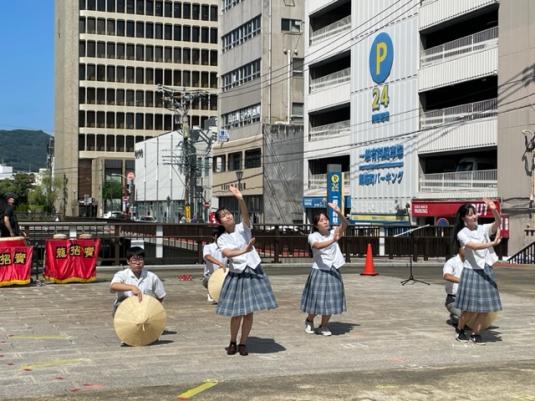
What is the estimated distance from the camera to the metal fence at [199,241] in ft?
75.7

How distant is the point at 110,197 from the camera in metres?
110

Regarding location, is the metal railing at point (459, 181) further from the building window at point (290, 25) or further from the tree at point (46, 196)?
the tree at point (46, 196)

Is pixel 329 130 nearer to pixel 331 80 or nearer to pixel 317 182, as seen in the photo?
pixel 331 80

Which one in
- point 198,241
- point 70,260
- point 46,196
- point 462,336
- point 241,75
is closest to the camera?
point 462,336

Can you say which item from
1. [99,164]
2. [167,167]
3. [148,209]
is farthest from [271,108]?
[99,164]

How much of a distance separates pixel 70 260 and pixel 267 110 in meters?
43.5

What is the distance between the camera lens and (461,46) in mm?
37562

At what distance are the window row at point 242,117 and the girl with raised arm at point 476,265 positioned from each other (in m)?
51.5

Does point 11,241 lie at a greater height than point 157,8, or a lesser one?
lesser

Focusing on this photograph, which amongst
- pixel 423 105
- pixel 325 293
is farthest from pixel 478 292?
pixel 423 105

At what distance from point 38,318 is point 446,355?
6445 mm

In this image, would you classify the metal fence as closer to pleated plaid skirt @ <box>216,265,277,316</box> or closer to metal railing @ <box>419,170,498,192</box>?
metal railing @ <box>419,170,498,192</box>

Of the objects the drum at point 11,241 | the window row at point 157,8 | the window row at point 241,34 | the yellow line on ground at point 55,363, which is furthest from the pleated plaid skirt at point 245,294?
the window row at point 157,8

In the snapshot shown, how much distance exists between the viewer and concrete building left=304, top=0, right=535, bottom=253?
110ft
